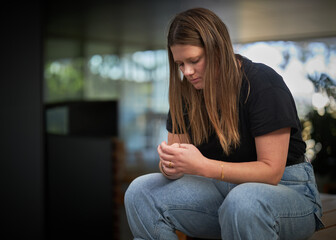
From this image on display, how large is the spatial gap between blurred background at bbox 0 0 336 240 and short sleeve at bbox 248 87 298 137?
1.99m

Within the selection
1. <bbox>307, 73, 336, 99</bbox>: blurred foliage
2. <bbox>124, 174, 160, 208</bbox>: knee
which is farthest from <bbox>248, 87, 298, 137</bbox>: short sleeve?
<bbox>307, 73, 336, 99</bbox>: blurred foliage

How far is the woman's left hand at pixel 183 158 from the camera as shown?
1153 millimetres

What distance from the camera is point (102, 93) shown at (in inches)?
138

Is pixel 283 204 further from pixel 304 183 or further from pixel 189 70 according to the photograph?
pixel 189 70

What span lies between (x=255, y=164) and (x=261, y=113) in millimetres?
142

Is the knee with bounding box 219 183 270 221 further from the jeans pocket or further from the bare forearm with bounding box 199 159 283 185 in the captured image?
the jeans pocket

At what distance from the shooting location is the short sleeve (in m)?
1.13

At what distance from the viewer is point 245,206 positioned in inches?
41.6

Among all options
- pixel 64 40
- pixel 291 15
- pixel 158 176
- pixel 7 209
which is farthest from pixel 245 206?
pixel 64 40

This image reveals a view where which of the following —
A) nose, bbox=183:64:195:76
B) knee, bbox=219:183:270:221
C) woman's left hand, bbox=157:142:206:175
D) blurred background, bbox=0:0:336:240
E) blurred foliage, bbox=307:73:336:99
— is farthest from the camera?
blurred background, bbox=0:0:336:240

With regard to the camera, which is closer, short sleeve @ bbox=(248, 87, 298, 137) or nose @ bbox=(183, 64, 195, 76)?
short sleeve @ bbox=(248, 87, 298, 137)

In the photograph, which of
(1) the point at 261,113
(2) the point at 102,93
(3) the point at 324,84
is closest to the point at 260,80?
(1) the point at 261,113

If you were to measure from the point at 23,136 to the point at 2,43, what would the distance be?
2.33 feet

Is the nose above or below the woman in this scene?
above
